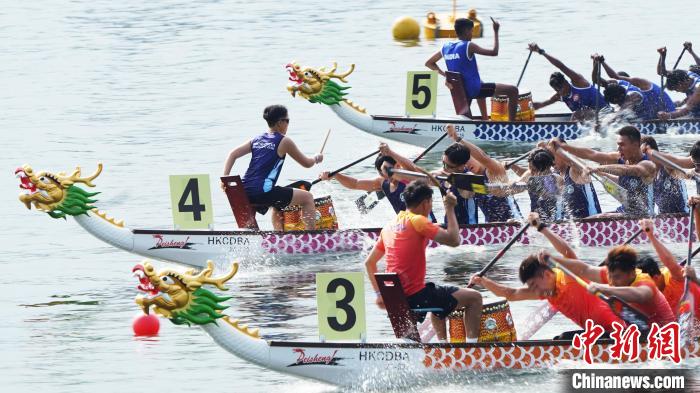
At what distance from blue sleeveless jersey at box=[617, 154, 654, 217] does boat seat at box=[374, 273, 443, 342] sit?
589 cm

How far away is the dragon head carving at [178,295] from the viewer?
14047mm

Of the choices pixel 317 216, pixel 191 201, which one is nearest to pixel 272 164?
pixel 317 216

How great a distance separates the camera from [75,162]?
30.7m

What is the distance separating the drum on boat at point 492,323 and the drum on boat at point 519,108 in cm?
1290

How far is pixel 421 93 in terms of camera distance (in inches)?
1071

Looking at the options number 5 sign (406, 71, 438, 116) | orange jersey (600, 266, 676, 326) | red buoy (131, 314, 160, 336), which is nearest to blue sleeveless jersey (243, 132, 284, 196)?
red buoy (131, 314, 160, 336)

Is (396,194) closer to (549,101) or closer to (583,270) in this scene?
(583,270)

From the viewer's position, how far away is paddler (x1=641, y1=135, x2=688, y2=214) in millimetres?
20016

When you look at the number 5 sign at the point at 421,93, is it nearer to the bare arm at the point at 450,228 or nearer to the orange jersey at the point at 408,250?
the orange jersey at the point at 408,250

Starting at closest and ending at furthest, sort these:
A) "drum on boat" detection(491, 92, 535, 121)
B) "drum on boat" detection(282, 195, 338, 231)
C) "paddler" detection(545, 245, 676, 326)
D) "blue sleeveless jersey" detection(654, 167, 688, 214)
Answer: "paddler" detection(545, 245, 676, 326), "blue sleeveless jersey" detection(654, 167, 688, 214), "drum on boat" detection(282, 195, 338, 231), "drum on boat" detection(491, 92, 535, 121)

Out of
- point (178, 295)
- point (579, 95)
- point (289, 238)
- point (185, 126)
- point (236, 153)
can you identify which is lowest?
point (185, 126)

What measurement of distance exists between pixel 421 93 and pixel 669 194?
7.69 metres

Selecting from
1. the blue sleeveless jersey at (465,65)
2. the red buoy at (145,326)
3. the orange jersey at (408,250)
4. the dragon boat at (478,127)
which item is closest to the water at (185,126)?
the red buoy at (145,326)

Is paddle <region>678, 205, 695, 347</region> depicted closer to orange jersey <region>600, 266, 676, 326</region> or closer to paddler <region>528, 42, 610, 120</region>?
orange jersey <region>600, 266, 676, 326</region>
